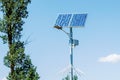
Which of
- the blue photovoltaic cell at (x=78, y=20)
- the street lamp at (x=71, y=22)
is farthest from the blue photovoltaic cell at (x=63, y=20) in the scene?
the blue photovoltaic cell at (x=78, y=20)

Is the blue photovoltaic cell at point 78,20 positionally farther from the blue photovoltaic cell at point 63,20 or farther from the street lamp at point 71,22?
the blue photovoltaic cell at point 63,20

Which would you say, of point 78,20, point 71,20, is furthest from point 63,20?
point 78,20

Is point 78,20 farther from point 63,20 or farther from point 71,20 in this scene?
point 63,20

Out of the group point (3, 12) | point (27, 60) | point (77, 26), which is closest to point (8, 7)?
point (3, 12)

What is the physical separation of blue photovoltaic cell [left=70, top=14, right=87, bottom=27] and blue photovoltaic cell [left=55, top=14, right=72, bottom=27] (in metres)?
0.41

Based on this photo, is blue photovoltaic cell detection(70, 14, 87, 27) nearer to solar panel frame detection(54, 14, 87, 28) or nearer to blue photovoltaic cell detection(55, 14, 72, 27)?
solar panel frame detection(54, 14, 87, 28)

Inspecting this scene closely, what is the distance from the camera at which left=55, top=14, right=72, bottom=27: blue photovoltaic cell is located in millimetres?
40219

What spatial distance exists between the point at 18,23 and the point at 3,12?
66.8 inches

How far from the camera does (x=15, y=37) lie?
4578 centimetres

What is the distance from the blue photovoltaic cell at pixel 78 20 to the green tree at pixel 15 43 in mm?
6418

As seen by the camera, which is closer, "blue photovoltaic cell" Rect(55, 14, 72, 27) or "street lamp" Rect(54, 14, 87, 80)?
"street lamp" Rect(54, 14, 87, 80)

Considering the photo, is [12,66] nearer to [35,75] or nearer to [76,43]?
[35,75]

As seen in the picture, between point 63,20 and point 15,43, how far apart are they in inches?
249

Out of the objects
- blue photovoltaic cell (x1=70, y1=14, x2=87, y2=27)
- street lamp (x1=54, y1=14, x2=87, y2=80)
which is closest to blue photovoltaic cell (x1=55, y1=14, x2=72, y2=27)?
street lamp (x1=54, y1=14, x2=87, y2=80)
